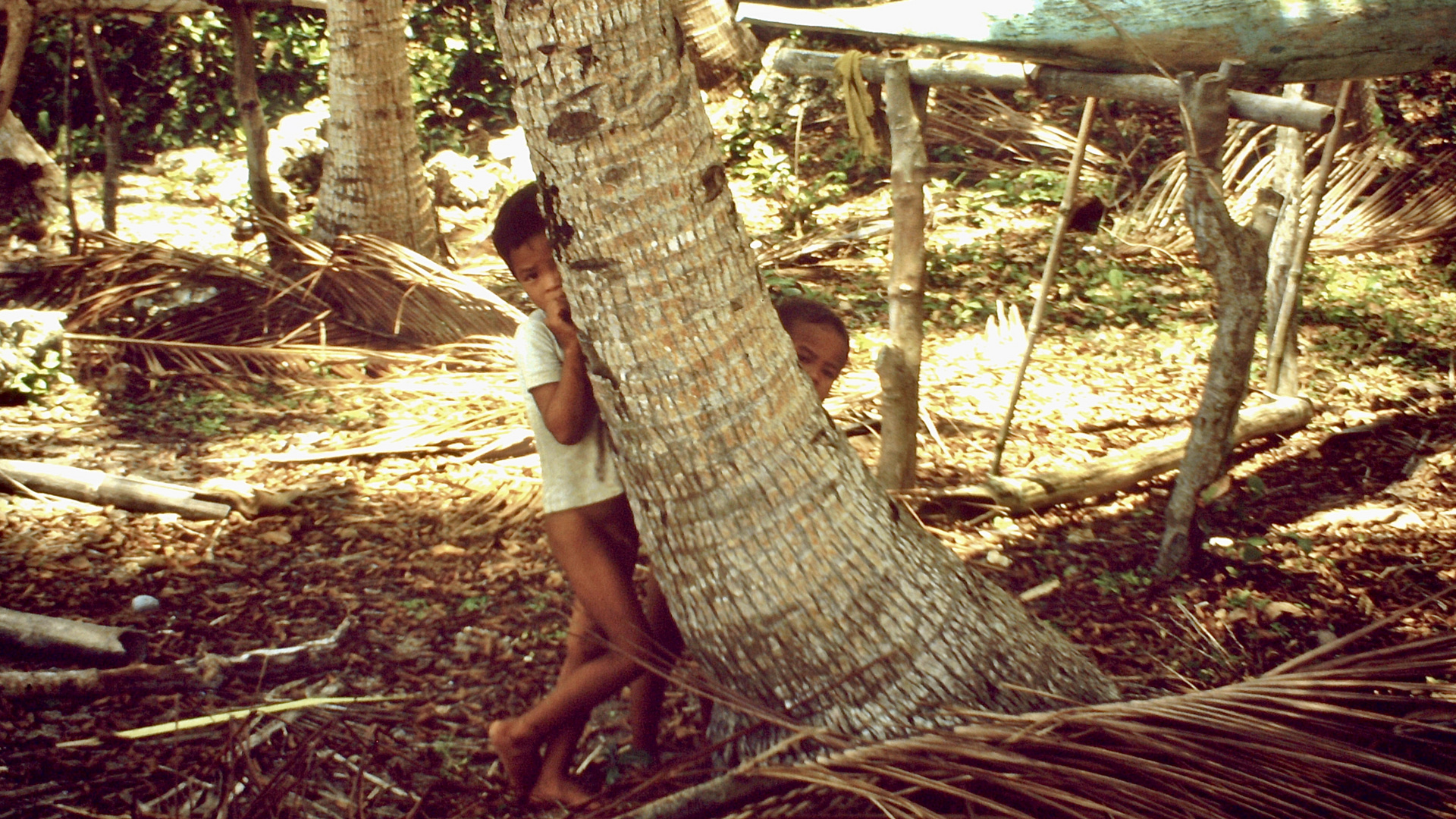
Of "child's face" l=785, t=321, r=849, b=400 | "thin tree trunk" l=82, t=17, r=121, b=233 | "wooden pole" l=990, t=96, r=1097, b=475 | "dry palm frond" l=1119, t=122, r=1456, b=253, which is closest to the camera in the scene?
"child's face" l=785, t=321, r=849, b=400

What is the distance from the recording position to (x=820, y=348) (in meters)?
2.93

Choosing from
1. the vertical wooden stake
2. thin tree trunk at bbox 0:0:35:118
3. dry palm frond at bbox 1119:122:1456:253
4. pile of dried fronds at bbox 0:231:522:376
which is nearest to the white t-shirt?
the vertical wooden stake

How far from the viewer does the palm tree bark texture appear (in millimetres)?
2037

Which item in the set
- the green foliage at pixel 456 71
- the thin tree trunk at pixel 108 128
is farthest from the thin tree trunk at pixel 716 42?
the thin tree trunk at pixel 108 128

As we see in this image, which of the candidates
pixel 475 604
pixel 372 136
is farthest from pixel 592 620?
pixel 372 136

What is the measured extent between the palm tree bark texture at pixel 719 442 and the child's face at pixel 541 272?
1.09 feet

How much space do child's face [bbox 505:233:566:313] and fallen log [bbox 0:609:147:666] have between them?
5.68ft

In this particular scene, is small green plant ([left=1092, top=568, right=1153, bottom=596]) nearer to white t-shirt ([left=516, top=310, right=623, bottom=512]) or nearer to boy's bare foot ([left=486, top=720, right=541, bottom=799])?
white t-shirt ([left=516, top=310, right=623, bottom=512])

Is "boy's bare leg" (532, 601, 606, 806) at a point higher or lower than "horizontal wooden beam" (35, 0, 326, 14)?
lower

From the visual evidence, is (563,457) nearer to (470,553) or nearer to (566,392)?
(566,392)

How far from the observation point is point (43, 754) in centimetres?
274

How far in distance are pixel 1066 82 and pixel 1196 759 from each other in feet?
7.50

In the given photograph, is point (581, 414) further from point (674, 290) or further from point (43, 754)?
point (43, 754)

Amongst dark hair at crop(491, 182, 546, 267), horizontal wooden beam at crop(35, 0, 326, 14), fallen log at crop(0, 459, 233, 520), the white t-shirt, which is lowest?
fallen log at crop(0, 459, 233, 520)
